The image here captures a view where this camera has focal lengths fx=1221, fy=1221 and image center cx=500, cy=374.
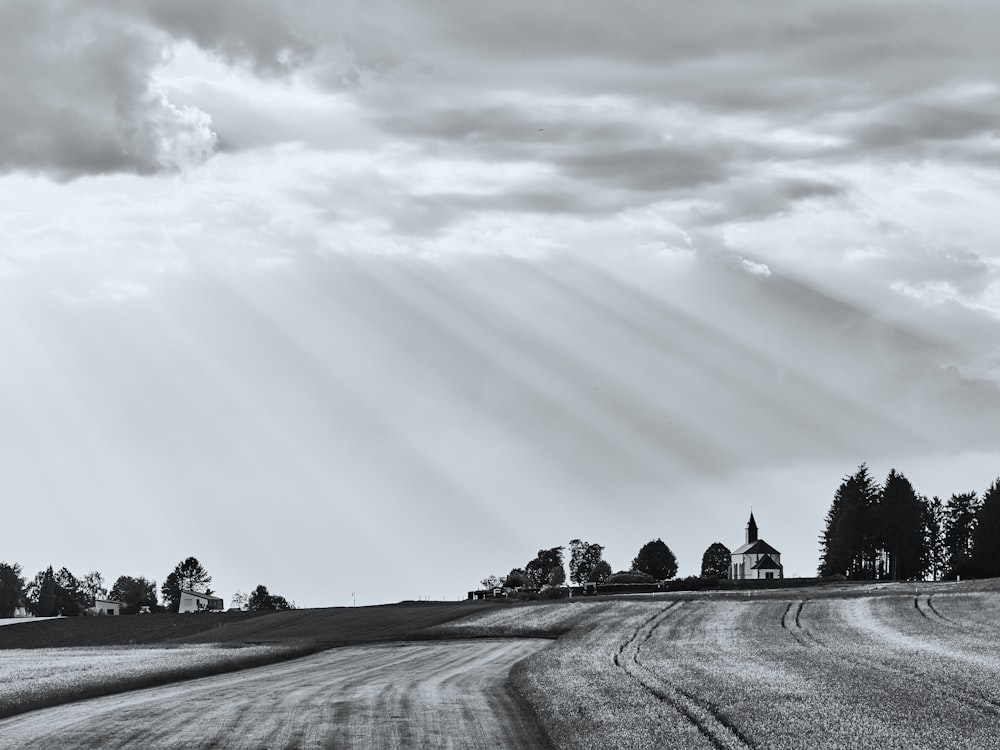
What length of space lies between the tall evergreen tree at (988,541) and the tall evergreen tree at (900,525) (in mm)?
7143

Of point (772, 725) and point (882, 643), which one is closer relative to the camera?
point (772, 725)

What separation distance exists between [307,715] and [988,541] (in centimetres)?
13107

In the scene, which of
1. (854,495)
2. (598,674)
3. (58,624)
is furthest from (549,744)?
(854,495)

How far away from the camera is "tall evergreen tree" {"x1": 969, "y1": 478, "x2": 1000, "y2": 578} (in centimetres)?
13862

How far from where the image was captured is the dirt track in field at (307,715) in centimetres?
2391

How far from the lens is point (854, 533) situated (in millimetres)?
157500

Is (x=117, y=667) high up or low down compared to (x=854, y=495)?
down

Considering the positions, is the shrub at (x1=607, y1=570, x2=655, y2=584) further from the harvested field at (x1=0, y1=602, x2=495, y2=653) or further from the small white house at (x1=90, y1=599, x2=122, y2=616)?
A: the small white house at (x1=90, y1=599, x2=122, y2=616)

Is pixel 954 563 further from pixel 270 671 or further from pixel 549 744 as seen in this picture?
pixel 549 744

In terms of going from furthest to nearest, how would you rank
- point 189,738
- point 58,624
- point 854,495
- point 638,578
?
point 854,495 → point 638,578 → point 58,624 → point 189,738

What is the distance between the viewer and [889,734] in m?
22.0

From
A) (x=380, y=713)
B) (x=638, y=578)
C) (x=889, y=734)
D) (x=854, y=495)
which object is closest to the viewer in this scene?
(x=889, y=734)

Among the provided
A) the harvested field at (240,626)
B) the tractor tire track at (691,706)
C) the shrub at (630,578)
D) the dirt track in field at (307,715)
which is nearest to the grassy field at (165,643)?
the harvested field at (240,626)

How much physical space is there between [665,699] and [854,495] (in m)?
145
